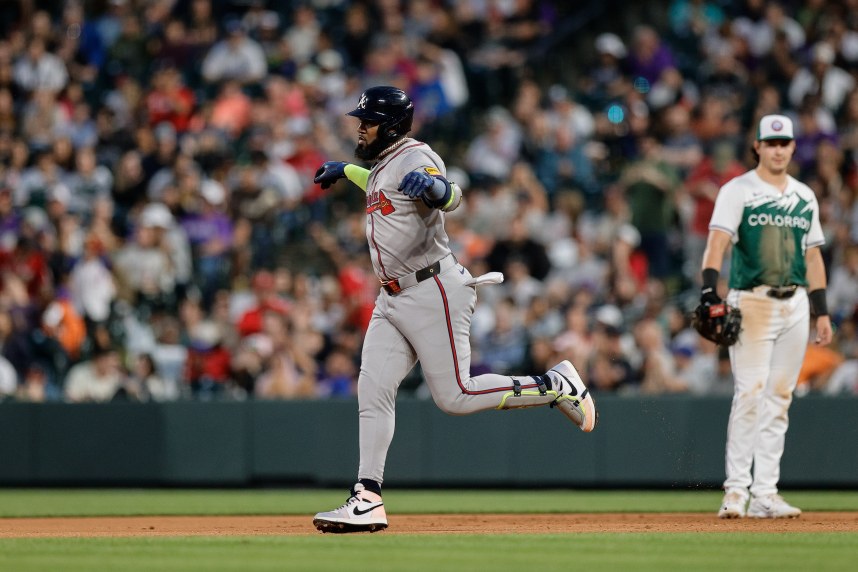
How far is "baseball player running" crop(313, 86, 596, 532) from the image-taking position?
7699mm

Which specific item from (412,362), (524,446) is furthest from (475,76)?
(412,362)

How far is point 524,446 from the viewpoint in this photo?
1251 centimetres

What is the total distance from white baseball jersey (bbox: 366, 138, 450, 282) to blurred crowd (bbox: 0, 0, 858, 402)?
5.04 metres

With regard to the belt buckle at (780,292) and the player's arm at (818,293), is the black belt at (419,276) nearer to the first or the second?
the belt buckle at (780,292)

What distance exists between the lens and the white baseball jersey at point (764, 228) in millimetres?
8797

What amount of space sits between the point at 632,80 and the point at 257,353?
5720mm

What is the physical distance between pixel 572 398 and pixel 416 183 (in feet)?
5.26

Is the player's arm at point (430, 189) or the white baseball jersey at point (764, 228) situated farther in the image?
the white baseball jersey at point (764, 228)

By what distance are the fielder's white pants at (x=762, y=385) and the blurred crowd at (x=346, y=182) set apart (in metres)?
3.65

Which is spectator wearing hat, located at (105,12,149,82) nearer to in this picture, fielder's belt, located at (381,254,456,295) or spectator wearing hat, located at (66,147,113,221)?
spectator wearing hat, located at (66,147,113,221)

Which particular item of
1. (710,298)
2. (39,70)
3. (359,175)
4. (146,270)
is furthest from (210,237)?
(710,298)

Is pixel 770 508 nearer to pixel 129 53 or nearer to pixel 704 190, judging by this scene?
pixel 704 190

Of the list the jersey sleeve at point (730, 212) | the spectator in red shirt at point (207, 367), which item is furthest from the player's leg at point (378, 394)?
the spectator in red shirt at point (207, 367)

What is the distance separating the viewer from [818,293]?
9.15 m
